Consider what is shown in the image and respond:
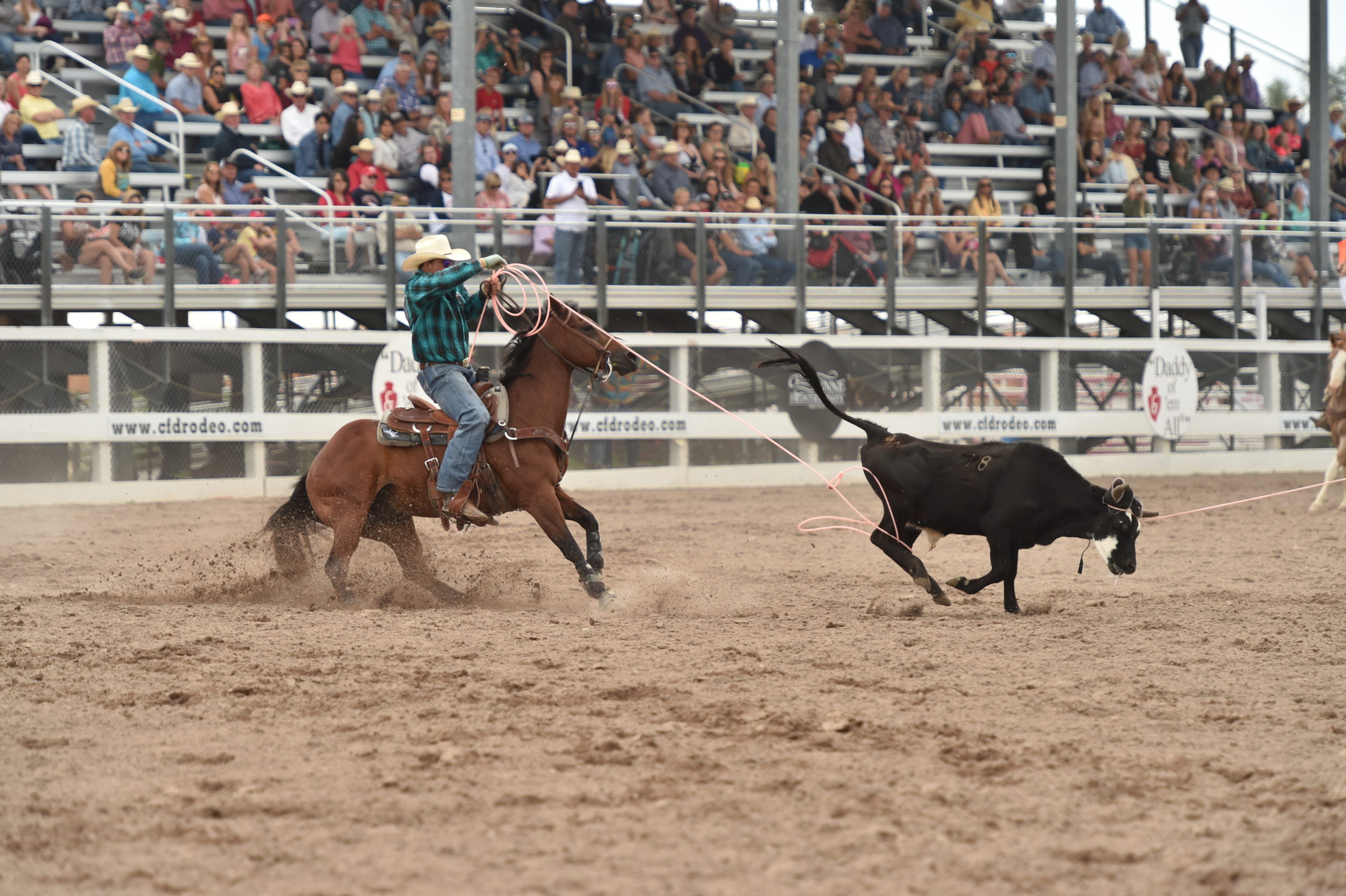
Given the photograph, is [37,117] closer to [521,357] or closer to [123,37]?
[123,37]

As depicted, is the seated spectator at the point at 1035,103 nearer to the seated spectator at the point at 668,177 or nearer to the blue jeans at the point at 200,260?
the seated spectator at the point at 668,177

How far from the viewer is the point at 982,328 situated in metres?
16.7

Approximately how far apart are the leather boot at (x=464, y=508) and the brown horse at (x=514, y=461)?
0.38ft

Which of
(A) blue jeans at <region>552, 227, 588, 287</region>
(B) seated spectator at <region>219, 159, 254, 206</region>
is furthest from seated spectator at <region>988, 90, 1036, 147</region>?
(B) seated spectator at <region>219, 159, 254, 206</region>

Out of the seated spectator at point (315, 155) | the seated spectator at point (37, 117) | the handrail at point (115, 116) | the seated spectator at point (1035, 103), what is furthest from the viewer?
the seated spectator at point (1035, 103)

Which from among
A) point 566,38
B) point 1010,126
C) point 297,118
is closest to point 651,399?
point 297,118

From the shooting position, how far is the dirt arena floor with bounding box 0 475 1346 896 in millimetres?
3441

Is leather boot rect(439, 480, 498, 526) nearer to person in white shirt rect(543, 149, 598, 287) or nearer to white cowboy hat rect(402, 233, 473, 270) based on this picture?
white cowboy hat rect(402, 233, 473, 270)

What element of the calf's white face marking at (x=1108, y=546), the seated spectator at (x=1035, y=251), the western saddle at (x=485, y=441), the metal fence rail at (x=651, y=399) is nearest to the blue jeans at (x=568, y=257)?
the metal fence rail at (x=651, y=399)

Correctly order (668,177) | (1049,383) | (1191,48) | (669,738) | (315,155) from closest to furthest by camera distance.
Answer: (669,738) → (315,155) → (668,177) → (1049,383) → (1191,48)

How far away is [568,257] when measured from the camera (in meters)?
14.8

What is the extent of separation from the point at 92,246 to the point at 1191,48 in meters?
19.5

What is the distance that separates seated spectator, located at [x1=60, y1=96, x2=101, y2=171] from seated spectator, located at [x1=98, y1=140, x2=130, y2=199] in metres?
0.19

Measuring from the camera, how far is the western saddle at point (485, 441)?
24.7 ft
